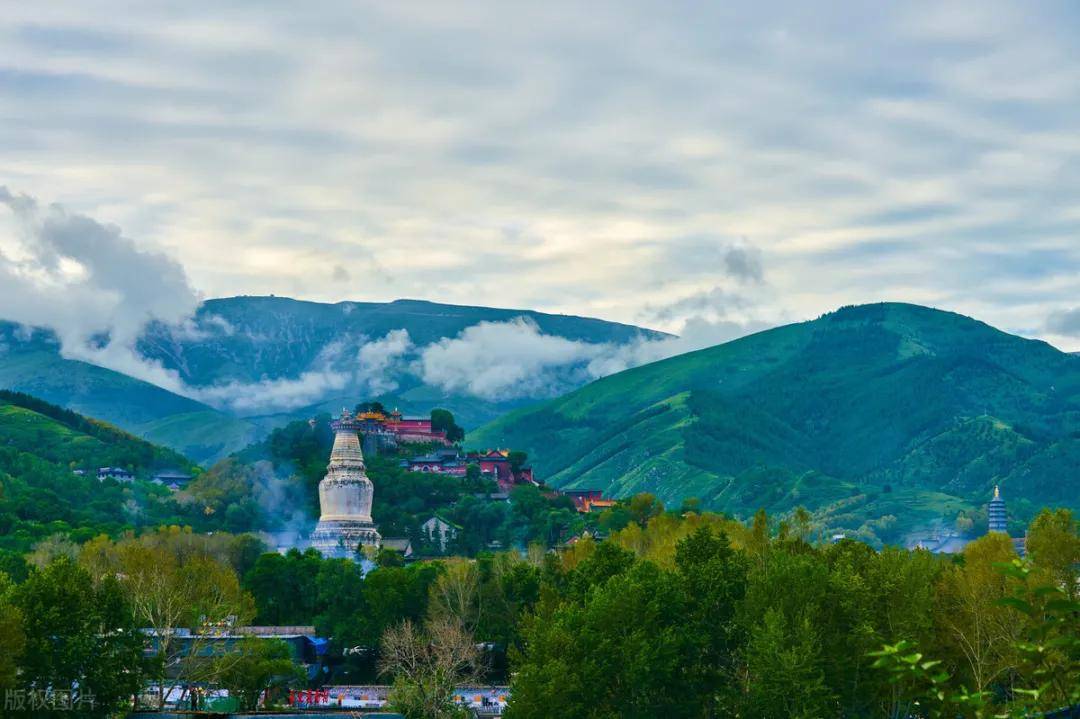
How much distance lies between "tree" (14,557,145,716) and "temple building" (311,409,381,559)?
257ft

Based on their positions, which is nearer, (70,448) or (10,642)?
(10,642)

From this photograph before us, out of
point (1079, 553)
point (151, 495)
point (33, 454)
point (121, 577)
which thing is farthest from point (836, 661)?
point (33, 454)

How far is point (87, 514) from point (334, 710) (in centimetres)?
8734

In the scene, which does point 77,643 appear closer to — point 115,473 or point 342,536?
point 342,536

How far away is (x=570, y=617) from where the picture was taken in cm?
7150

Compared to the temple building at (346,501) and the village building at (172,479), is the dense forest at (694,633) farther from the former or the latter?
the village building at (172,479)

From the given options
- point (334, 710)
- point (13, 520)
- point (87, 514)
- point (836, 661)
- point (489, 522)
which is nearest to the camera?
point (836, 661)

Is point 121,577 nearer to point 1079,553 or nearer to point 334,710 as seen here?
point 334,710

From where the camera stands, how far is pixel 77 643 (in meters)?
65.3

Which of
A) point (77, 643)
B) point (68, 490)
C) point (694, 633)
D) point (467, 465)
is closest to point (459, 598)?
point (694, 633)

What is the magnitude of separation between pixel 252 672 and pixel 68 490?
94.9 meters

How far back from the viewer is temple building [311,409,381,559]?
14938 cm

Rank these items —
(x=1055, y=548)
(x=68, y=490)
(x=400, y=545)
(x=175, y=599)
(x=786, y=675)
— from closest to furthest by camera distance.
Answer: (x=786, y=675), (x=1055, y=548), (x=175, y=599), (x=400, y=545), (x=68, y=490)

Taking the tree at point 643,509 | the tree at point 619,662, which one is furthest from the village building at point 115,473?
the tree at point 619,662
